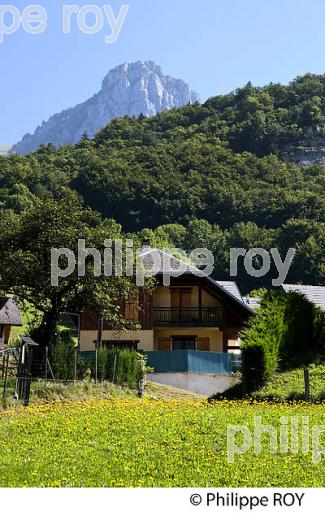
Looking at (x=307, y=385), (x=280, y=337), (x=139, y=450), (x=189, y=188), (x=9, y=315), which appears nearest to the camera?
(x=139, y=450)

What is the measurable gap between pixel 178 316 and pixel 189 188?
3081 inches

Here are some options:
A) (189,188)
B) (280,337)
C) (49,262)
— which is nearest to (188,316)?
(280,337)

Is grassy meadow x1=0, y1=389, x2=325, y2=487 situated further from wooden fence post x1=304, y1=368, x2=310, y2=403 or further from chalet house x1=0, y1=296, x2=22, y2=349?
chalet house x1=0, y1=296, x2=22, y2=349

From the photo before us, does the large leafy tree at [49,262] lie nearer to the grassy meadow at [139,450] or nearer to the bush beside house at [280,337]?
the bush beside house at [280,337]

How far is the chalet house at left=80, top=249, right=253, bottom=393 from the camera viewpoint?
150 ft

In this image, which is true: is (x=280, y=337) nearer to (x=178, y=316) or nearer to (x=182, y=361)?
(x=182, y=361)

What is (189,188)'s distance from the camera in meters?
124

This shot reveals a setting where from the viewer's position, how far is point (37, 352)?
94.7ft

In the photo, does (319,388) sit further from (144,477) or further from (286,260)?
(286,260)

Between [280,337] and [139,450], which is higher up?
[280,337]

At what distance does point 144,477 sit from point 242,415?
321 inches

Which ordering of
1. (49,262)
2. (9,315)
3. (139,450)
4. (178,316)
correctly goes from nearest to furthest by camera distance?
(139,450) → (49,262) → (178,316) → (9,315)

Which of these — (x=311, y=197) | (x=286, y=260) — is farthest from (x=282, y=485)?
(x=311, y=197)

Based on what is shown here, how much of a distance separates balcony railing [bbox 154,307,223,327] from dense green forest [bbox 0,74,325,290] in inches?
2035
